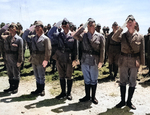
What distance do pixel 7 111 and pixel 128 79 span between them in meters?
3.55

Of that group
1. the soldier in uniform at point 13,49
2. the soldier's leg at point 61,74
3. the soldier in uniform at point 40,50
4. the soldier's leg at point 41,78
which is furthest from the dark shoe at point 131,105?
the soldier in uniform at point 13,49

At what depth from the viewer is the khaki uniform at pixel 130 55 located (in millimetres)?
4652

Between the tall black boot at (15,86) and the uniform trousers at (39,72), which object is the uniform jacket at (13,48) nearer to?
the uniform trousers at (39,72)

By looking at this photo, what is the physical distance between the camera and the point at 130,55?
4762mm

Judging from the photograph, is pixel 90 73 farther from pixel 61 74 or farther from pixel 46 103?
pixel 46 103

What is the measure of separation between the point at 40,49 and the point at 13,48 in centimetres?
109

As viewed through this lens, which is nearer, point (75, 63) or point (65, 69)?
point (75, 63)

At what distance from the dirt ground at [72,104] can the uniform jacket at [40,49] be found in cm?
131

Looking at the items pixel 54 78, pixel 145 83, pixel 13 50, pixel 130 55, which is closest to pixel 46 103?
pixel 13 50

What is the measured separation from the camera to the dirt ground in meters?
4.82

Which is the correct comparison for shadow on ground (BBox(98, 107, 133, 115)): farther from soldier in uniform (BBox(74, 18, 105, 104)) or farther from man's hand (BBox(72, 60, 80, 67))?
man's hand (BBox(72, 60, 80, 67))

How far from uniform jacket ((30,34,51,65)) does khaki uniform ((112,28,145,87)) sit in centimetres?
214

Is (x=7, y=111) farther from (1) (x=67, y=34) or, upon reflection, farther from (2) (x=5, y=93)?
(1) (x=67, y=34)

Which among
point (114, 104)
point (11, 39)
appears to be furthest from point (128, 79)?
point (11, 39)
